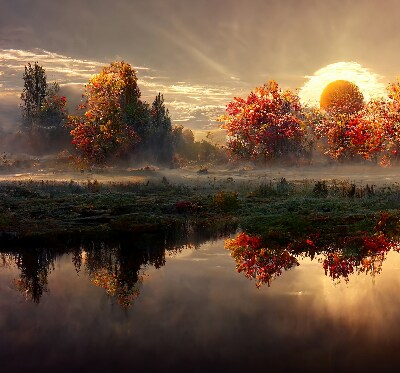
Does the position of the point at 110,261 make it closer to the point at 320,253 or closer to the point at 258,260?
the point at 258,260

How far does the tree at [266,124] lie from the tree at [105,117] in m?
13.3

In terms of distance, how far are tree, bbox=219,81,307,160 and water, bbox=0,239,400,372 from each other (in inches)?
→ 1755

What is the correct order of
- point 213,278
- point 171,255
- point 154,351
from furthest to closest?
point 171,255 → point 213,278 → point 154,351

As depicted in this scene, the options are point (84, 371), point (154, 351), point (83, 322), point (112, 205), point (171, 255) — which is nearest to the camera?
point (84, 371)

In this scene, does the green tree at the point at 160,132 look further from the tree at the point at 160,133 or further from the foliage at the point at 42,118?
the foliage at the point at 42,118

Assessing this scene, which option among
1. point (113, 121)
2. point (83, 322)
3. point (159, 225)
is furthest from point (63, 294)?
point (113, 121)

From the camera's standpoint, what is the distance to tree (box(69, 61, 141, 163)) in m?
58.7

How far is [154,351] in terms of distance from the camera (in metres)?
10.5

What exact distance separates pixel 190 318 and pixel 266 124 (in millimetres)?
50662

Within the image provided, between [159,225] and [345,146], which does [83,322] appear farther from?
A: [345,146]

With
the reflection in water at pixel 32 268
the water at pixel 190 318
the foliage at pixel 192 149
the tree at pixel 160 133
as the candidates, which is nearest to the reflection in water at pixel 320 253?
the water at pixel 190 318

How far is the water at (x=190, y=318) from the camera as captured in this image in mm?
10109

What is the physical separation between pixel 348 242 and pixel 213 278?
288 inches

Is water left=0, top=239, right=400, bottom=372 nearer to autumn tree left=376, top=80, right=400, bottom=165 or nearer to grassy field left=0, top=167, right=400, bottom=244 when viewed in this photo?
grassy field left=0, top=167, right=400, bottom=244
